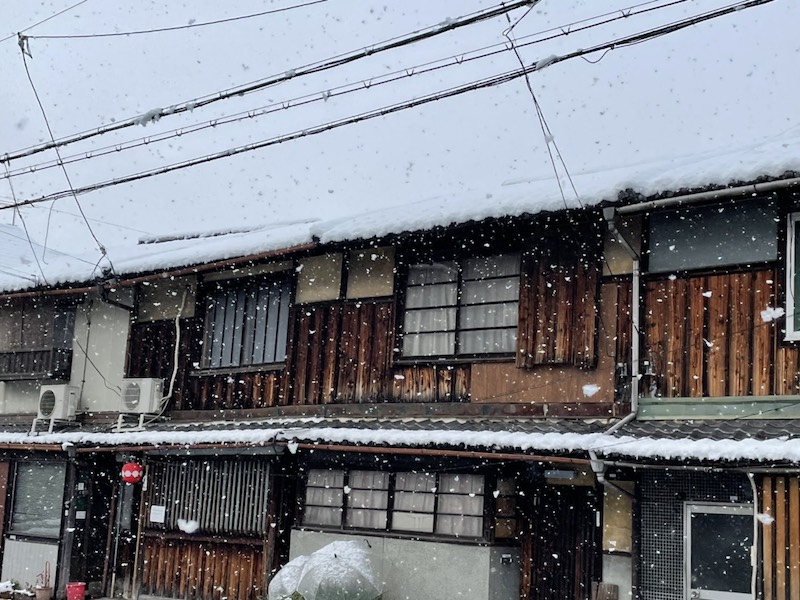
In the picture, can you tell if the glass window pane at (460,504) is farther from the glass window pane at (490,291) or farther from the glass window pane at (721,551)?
the glass window pane at (721,551)

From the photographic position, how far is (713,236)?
11.1m

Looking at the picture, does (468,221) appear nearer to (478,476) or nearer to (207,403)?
(478,476)

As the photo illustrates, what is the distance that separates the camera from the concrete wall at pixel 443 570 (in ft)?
39.4

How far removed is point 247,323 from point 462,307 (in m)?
4.66

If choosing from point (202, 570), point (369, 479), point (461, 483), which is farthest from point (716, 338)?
point (202, 570)

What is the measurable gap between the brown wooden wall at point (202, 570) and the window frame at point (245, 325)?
3.13 metres

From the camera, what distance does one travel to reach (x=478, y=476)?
12492 millimetres

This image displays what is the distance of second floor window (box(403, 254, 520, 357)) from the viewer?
13.1 metres

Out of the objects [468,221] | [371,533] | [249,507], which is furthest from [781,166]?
[249,507]

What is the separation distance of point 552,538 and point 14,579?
11.4 meters

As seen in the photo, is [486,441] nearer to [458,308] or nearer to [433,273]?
[458,308]

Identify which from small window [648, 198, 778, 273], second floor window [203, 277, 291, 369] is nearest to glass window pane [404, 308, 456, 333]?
second floor window [203, 277, 291, 369]

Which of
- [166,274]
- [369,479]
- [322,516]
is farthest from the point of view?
[166,274]

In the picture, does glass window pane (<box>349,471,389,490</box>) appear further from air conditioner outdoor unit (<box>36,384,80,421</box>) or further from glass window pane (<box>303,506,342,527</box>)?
air conditioner outdoor unit (<box>36,384,80,421</box>)
